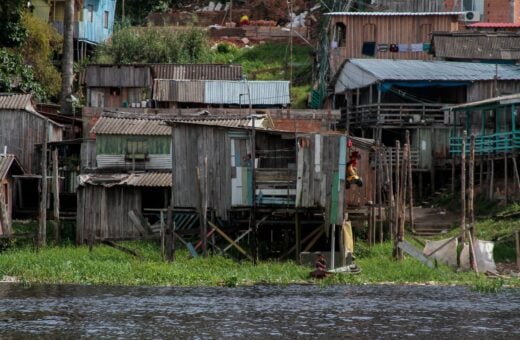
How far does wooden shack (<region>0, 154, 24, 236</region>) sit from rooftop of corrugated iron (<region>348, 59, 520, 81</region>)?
17.1 m

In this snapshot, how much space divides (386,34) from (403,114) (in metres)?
11.1

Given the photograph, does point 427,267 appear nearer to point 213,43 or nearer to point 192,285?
point 192,285

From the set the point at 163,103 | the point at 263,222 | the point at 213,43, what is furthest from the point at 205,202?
the point at 213,43

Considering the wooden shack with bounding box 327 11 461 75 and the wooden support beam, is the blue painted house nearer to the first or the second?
the wooden shack with bounding box 327 11 461 75

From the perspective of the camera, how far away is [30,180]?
52.2 meters

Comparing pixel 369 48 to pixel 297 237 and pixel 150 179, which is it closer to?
pixel 150 179

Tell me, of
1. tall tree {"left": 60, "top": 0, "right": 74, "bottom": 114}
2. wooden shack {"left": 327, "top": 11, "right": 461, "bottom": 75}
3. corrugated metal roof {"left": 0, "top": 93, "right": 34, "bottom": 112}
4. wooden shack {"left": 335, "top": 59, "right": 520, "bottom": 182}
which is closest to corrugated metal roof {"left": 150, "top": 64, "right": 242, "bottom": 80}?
tall tree {"left": 60, "top": 0, "right": 74, "bottom": 114}

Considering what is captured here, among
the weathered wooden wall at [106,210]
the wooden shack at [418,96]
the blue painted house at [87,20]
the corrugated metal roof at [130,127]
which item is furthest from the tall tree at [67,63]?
the wooden shack at [418,96]

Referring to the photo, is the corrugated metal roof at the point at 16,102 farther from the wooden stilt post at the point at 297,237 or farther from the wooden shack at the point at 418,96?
the wooden stilt post at the point at 297,237

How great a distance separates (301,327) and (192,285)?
362 inches

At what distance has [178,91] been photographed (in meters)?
59.2

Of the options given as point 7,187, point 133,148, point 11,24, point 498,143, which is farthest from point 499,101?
point 11,24

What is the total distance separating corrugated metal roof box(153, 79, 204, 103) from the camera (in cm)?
5900

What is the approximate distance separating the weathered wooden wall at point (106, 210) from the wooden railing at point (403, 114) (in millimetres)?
13539
